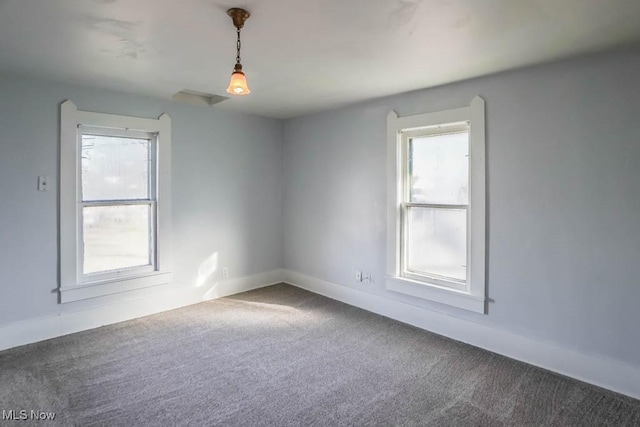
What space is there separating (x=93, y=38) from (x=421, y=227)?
3.10 metres

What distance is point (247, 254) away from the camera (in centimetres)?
498

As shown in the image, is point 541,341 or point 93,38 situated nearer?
point 93,38

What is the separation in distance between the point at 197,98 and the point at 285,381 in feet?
10.5

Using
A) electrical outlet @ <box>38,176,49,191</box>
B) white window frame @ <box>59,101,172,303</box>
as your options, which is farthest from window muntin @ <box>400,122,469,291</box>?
electrical outlet @ <box>38,176,49,191</box>

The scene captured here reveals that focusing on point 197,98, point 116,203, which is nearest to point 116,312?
point 116,203

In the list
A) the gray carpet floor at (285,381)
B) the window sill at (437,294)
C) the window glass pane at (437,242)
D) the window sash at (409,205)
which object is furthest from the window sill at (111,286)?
the window glass pane at (437,242)

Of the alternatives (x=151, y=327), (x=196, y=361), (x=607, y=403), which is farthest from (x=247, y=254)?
(x=607, y=403)

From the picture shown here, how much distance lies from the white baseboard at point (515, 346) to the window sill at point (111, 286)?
6.91 ft

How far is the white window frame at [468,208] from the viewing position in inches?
128

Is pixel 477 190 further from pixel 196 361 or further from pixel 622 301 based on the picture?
pixel 196 361

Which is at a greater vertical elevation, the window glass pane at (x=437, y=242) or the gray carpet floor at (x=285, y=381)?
the window glass pane at (x=437, y=242)

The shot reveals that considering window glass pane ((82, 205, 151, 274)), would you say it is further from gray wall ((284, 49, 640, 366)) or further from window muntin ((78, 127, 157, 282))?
gray wall ((284, 49, 640, 366))

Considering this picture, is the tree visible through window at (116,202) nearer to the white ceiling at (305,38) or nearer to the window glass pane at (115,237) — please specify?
the window glass pane at (115,237)

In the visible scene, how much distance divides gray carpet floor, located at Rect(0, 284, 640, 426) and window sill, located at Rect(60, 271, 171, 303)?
13.7 inches
